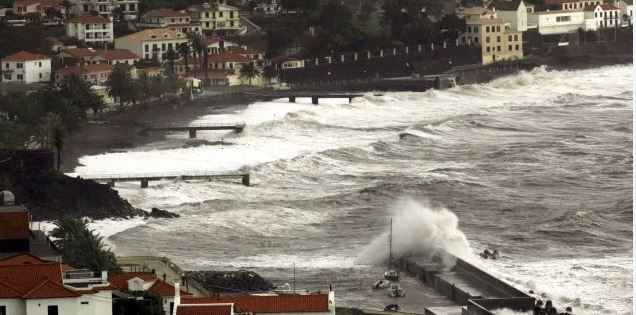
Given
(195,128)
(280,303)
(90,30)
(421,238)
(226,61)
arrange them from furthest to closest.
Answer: (90,30), (226,61), (195,128), (421,238), (280,303)

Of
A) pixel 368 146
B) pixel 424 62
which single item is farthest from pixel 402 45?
pixel 368 146

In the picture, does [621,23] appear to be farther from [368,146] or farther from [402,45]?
[368,146]

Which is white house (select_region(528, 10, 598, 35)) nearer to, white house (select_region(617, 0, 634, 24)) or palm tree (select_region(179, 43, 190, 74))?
white house (select_region(617, 0, 634, 24))

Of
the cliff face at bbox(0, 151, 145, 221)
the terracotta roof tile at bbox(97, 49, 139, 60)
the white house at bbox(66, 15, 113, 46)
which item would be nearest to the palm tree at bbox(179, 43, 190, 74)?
the terracotta roof tile at bbox(97, 49, 139, 60)

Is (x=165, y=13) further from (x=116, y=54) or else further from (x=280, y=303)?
(x=280, y=303)

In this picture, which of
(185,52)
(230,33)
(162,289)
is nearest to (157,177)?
(162,289)

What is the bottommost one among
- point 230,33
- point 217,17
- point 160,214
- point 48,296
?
point 160,214
